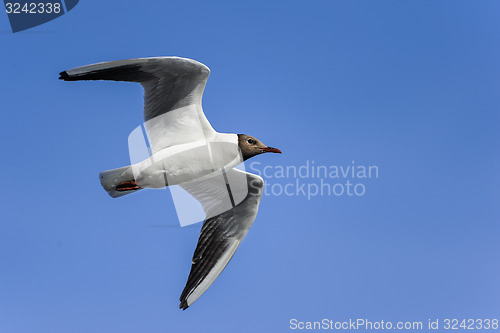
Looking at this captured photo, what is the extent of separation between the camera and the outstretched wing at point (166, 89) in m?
5.89

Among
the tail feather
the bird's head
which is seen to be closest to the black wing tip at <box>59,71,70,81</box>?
the tail feather

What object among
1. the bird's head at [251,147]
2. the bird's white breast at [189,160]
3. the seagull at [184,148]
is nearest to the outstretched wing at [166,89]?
the seagull at [184,148]

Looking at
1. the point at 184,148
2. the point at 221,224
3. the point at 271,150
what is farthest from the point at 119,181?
the point at 271,150

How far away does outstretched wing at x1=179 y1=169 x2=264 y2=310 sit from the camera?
6.90 metres

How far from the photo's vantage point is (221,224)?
732 cm

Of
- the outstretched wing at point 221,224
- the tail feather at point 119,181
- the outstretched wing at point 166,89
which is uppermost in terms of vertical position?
the outstretched wing at point 166,89

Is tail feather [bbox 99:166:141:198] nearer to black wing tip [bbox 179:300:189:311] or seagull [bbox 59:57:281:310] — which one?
seagull [bbox 59:57:281:310]

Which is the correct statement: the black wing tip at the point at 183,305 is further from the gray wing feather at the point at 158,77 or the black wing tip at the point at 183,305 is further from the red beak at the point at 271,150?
the gray wing feather at the point at 158,77

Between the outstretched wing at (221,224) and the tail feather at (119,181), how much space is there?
1.19 metres

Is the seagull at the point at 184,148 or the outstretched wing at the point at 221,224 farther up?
the seagull at the point at 184,148

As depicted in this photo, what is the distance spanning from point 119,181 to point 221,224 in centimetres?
162

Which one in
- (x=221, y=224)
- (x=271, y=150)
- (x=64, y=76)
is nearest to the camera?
(x=64, y=76)

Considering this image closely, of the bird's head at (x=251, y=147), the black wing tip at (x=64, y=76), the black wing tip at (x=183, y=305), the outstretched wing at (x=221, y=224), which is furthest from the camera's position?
the outstretched wing at (x=221, y=224)

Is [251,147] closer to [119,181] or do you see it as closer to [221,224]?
[221,224]
